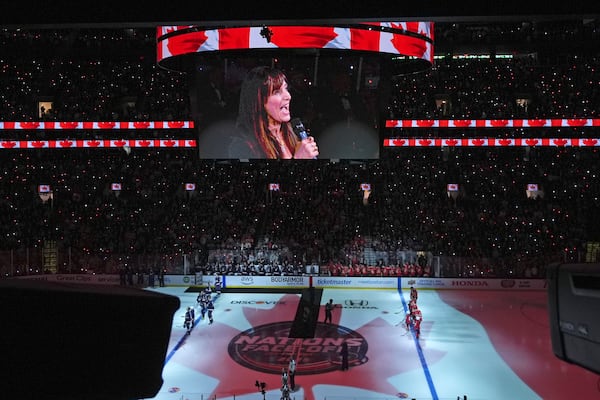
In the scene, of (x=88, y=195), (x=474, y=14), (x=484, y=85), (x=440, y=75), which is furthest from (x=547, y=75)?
(x=474, y=14)

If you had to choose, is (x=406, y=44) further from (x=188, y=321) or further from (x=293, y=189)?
(x=293, y=189)

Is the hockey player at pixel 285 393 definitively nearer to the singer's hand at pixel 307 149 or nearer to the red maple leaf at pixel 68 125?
the singer's hand at pixel 307 149

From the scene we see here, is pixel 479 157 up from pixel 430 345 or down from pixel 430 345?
up

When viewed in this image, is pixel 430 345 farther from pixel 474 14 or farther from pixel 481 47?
pixel 481 47

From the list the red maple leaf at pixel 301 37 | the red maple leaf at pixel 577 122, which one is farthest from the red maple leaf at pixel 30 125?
the red maple leaf at pixel 577 122

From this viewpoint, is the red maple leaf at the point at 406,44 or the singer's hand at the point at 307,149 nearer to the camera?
the red maple leaf at the point at 406,44

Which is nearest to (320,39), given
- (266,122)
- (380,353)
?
(266,122)

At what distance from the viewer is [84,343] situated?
169cm

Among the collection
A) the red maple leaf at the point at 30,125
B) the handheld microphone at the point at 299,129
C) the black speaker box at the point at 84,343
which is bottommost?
the black speaker box at the point at 84,343

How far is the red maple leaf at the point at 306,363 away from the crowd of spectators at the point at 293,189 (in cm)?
649

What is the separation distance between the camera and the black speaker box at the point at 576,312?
5.83 ft

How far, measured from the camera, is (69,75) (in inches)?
1191

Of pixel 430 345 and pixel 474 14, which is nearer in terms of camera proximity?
pixel 474 14

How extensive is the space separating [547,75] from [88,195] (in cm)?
2433
